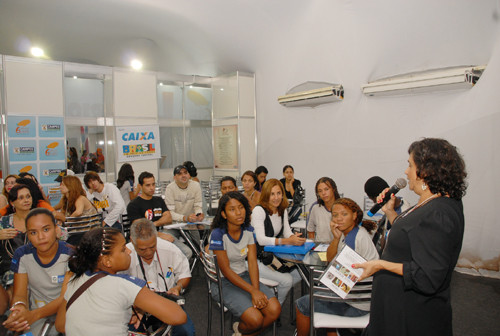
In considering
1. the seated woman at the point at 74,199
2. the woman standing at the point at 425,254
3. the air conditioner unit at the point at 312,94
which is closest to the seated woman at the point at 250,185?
the seated woman at the point at 74,199

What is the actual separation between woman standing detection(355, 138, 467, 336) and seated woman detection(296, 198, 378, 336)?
0.77 meters

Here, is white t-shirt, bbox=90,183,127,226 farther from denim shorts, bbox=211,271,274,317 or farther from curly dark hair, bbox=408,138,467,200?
curly dark hair, bbox=408,138,467,200

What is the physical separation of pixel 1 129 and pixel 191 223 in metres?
4.90

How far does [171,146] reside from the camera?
9.58 m

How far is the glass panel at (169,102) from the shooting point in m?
9.60

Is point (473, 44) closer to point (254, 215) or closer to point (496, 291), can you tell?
point (496, 291)

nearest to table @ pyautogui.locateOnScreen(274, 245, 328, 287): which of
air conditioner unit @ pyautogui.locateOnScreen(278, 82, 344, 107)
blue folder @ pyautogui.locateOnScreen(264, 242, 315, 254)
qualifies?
blue folder @ pyautogui.locateOnScreen(264, 242, 315, 254)

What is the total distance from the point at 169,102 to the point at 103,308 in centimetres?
861

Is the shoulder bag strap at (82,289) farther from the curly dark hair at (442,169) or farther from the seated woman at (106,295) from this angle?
the curly dark hair at (442,169)

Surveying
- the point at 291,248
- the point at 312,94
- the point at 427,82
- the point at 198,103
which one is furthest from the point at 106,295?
the point at 198,103

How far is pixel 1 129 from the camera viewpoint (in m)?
6.62

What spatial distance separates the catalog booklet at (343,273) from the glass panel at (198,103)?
8410 mm

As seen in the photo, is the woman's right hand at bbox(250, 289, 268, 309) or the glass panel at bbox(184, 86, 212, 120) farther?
the glass panel at bbox(184, 86, 212, 120)

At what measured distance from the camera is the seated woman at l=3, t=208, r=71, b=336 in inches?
87.7
